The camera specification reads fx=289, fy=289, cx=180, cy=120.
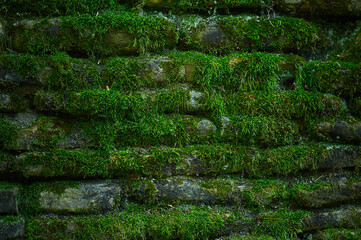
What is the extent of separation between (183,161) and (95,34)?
1188 millimetres

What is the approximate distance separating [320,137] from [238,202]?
2.83 feet

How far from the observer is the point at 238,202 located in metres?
2.15

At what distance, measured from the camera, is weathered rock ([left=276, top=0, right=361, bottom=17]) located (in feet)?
8.23

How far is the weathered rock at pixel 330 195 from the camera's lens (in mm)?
2199

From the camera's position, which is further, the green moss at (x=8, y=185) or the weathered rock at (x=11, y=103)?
the weathered rock at (x=11, y=103)

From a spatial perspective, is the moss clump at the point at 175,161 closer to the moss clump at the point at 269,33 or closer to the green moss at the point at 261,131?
the green moss at the point at 261,131

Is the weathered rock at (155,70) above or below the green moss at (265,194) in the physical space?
above

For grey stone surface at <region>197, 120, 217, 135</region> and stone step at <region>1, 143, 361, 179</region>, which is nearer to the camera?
stone step at <region>1, 143, 361, 179</region>

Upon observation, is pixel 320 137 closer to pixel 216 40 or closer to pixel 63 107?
pixel 216 40

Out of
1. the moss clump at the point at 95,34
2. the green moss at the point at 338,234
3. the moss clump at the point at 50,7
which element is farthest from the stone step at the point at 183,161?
the moss clump at the point at 50,7

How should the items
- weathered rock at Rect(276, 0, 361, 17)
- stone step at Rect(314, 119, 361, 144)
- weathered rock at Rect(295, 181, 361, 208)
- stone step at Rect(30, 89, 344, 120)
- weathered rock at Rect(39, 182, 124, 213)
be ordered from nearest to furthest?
1. weathered rock at Rect(39, 182, 124, 213)
2. stone step at Rect(30, 89, 344, 120)
3. weathered rock at Rect(295, 181, 361, 208)
4. stone step at Rect(314, 119, 361, 144)
5. weathered rock at Rect(276, 0, 361, 17)

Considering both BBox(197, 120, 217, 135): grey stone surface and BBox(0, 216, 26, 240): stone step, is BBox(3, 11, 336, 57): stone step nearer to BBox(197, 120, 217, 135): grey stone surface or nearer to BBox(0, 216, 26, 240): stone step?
BBox(197, 120, 217, 135): grey stone surface

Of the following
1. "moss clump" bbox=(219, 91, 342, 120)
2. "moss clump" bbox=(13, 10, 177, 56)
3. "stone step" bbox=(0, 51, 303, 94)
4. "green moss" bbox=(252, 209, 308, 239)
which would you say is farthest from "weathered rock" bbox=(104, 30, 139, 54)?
"green moss" bbox=(252, 209, 308, 239)

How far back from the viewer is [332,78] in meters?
2.41
